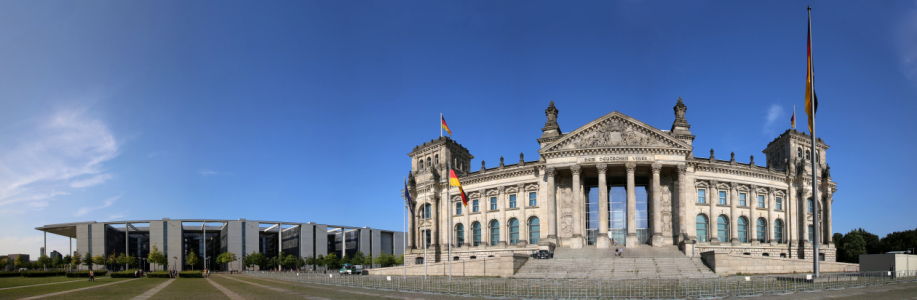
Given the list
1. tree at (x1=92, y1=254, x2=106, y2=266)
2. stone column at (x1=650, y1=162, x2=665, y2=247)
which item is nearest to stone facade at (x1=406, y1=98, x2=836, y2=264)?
stone column at (x1=650, y1=162, x2=665, y2=247)

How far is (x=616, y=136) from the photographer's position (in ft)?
212

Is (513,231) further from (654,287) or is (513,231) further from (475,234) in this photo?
(654,287)

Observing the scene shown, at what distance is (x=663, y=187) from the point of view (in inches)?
2630

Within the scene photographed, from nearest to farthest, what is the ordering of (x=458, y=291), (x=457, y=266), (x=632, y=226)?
1. (x=458, y=291)
2. (x=457, y=266)
3. (x=632, y=226)

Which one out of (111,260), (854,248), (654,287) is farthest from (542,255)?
(111,260)

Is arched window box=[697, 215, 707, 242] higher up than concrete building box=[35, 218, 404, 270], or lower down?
higher up

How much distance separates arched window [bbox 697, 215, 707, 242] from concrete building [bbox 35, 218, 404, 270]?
73906 millimetres

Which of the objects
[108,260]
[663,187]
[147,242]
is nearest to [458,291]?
[663,187]

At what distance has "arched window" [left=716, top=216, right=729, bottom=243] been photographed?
68.8 metres

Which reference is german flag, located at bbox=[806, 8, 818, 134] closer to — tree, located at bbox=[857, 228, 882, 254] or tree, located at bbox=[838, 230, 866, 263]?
tree, located at bbox=[838, 230, 866, 263]

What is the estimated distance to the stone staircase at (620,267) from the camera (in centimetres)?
4781

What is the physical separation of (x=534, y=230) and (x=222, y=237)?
92.8 meters

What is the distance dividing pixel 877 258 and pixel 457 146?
52723mm

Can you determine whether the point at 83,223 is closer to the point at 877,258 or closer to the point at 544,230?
the point at 544,230
